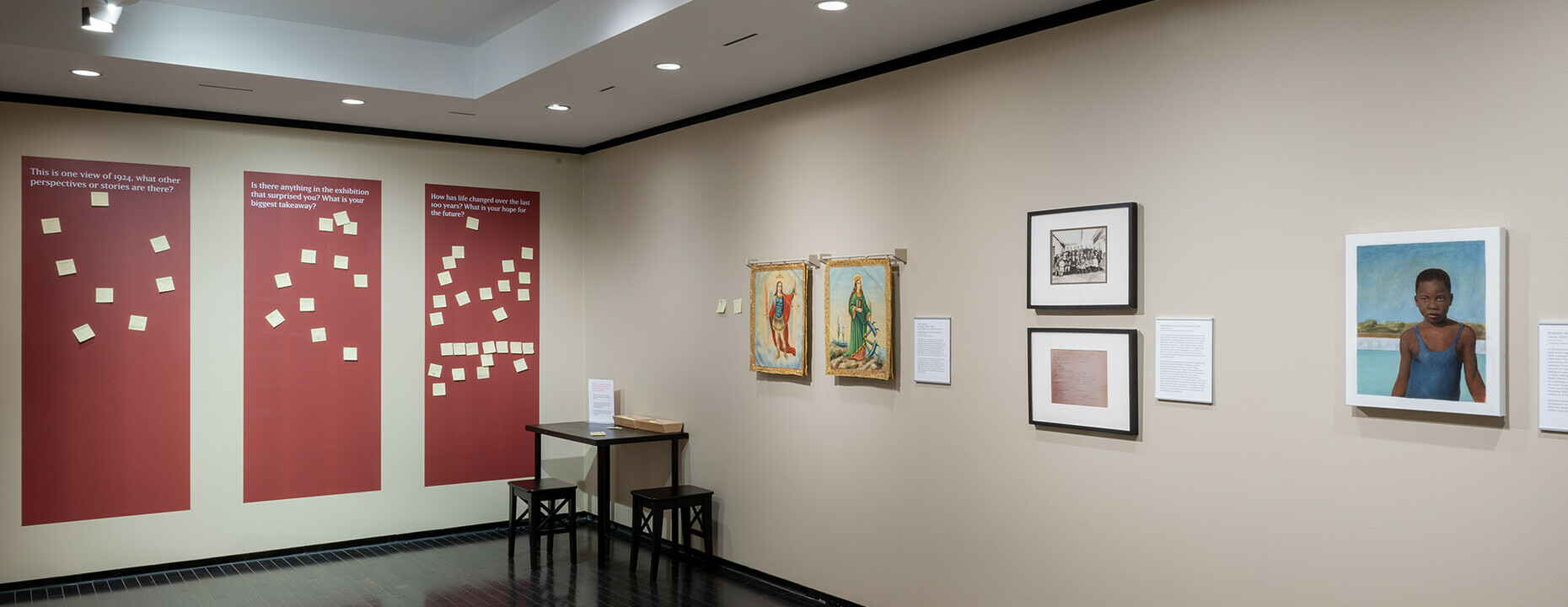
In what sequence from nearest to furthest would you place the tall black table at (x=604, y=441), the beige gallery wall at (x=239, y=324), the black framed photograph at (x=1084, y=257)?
the black framed photograph at (x=1084, y=257) → the beige gallery wall at (x=239, y=324) → the tall black table at (x=604, y=441)

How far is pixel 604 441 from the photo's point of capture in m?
5.53

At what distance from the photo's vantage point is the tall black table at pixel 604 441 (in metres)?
5.61

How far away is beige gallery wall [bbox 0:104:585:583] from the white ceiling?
0.24 metres

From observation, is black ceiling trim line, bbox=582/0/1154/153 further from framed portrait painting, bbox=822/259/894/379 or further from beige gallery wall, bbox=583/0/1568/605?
framed portrait painting, bbox=822/259/894/379

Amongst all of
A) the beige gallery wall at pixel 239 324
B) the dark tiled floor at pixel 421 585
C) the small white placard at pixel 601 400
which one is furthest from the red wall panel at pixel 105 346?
the small white placard at pixel 601 400

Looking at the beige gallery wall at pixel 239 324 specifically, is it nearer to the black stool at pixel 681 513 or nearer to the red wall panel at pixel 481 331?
the red wall panel at pixel 481 331

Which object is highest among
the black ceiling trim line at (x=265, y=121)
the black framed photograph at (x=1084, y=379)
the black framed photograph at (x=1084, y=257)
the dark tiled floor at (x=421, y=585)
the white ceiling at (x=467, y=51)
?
the white ceiling at (x=467, y=51)

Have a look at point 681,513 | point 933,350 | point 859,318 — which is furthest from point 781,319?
point 681,513

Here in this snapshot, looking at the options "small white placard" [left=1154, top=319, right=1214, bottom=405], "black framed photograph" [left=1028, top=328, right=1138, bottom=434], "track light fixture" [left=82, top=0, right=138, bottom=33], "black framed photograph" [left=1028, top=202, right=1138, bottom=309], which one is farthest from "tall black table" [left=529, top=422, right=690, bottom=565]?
"small white placard" [left=1154, top=319, right=1214, bottom=405]

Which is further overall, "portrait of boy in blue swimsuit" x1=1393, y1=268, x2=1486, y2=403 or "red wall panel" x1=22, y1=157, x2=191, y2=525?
"red wall panel" x1=22, y1=157, x2=191, y2=525

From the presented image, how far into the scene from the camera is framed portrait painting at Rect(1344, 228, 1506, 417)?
269 centimetres

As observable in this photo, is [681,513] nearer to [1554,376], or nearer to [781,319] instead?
[781,319]

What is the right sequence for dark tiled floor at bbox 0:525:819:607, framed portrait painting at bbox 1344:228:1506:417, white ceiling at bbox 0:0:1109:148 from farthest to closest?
dark tiled floor at bbox 0:525:819:607
white ceiling at bbox 0:0:1109:148
framed portrait painting at bbox 1344:228:1506:417

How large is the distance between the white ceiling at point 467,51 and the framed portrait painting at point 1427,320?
1.45m
